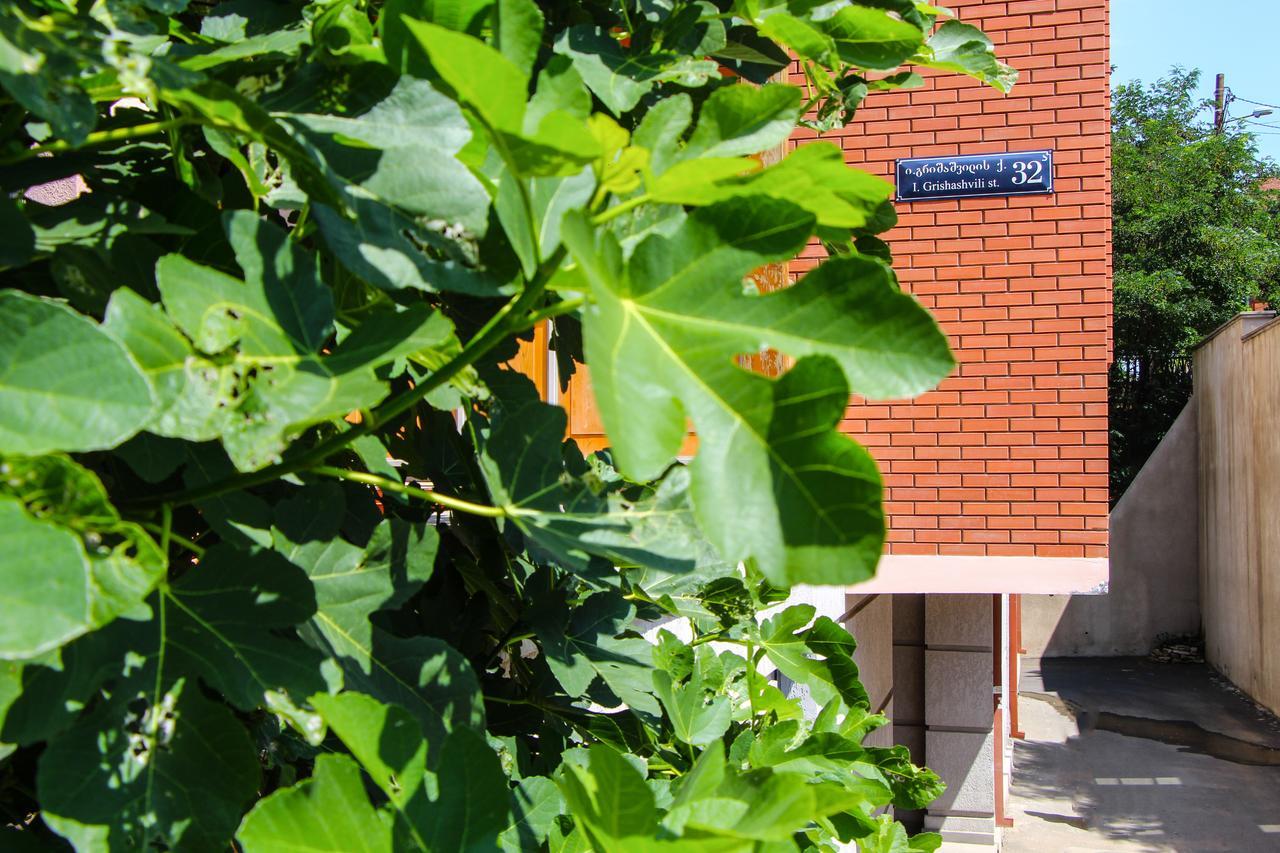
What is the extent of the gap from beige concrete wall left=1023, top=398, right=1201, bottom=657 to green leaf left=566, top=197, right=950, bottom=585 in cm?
2117

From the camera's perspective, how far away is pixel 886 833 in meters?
1.53

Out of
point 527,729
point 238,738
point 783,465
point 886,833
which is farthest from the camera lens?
point 886,833

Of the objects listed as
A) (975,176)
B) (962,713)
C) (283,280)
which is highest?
(975,176)

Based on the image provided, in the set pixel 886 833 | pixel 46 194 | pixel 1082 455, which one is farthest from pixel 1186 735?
pixel 46 194

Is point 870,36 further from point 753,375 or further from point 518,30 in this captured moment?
point 753,375

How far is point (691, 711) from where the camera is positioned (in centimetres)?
126

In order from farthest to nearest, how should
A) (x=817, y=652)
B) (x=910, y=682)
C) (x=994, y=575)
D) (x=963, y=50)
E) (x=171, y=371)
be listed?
(x=910, y=682)
(x=994, y=575)
(x=817, y=652)
(x=963, y=50)
(x=171, y=371)

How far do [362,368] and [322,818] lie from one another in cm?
26

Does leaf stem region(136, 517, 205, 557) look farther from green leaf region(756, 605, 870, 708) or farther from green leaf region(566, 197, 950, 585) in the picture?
green leaf region(756, 605, 870, 708)

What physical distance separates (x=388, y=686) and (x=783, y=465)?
0.37 meters

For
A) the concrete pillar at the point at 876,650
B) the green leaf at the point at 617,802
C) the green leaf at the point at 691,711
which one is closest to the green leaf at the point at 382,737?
the green leaf at the point at 617,802

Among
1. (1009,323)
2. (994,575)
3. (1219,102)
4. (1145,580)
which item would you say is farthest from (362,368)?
(1219,102)

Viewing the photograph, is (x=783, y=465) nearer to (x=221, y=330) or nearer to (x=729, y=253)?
(x=729, y=253)

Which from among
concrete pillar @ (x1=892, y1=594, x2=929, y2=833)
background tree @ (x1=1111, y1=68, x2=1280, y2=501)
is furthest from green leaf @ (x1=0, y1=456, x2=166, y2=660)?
background tree @ (x1=1111, y1=68, x2=1280, y2=501)
